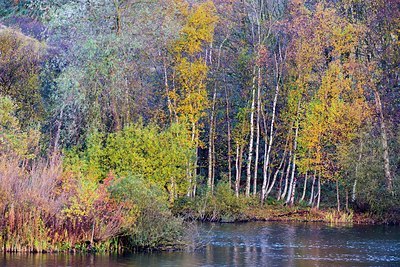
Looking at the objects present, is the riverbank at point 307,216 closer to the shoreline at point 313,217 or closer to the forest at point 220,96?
the shoreline at point 313,217

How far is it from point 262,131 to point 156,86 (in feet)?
20.8

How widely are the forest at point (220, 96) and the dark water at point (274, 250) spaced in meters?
3.61

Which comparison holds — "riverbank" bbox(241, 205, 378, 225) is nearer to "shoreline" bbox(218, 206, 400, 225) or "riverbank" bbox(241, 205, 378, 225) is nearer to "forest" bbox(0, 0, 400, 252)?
"shoreline" bbox(218, 206, 400, 225)

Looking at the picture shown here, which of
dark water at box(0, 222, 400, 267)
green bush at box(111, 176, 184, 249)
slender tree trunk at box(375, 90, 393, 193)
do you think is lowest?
dark water at box(0, 222, 400, 267)

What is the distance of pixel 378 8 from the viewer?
132 feet

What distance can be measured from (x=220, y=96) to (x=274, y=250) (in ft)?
61.2

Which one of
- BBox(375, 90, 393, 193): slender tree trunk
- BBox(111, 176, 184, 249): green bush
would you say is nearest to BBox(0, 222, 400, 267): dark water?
BBox(111, 176, 184, 249): green bush

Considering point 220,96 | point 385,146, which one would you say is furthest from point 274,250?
point 220,96

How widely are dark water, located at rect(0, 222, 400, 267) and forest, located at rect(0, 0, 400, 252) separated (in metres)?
3.61

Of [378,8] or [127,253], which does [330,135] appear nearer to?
[378,8]

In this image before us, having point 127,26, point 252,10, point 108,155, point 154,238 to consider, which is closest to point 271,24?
point 252,10

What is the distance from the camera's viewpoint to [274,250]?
26.2 metres

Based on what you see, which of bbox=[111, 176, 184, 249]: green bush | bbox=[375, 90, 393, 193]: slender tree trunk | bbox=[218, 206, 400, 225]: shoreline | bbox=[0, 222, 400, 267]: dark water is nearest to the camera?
bbox=[0, 222, 400, 267]: dark water

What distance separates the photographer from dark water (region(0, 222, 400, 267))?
71.7 feet
